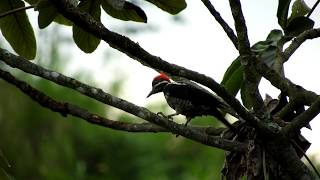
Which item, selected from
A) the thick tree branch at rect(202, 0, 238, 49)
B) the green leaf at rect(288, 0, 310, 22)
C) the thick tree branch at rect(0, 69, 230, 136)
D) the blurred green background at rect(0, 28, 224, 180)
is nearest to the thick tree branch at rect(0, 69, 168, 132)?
the thick tree branch at rect(0, 69, 230, 136)

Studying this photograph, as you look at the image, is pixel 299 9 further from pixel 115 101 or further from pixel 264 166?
pixel 115 101

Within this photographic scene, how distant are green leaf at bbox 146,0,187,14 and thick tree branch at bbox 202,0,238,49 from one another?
0.83 ft

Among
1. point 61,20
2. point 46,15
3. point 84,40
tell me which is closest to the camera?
point 46,15

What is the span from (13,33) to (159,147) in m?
6.79

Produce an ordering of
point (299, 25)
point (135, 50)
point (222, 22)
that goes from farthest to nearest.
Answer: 1. point (299, 25)
2. point (222, 22)
3. point (135, 50)

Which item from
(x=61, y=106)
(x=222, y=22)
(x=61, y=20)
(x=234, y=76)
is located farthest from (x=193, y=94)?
(x=61, y=20)

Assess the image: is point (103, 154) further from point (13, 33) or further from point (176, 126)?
point (176, 126)

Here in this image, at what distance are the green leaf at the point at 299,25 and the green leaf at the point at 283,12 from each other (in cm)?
3

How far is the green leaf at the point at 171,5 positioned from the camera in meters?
2.65

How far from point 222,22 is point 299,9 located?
1.87 feet

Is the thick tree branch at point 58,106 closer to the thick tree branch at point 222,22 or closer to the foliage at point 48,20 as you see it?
the foliage at point 48,20

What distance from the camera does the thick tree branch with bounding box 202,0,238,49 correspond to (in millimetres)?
2402

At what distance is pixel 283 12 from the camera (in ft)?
8.64

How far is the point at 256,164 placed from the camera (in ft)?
8.38
